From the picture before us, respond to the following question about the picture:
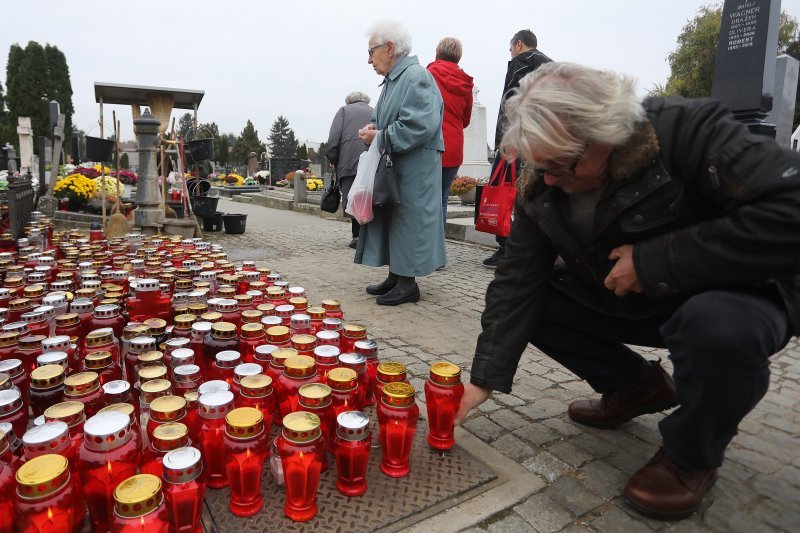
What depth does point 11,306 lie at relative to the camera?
258cm

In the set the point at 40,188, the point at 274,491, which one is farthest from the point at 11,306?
the point at 40,188

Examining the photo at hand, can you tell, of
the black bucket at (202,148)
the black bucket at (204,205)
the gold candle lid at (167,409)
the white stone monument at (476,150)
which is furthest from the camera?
the white stone monument at (476,150)

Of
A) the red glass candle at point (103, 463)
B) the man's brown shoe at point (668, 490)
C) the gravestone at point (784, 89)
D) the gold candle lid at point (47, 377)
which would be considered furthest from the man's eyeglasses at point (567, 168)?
the gravestone at point (784, 89)

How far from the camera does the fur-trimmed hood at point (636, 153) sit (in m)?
1.60

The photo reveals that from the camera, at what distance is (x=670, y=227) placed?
5.56ft

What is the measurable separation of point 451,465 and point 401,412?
327mm

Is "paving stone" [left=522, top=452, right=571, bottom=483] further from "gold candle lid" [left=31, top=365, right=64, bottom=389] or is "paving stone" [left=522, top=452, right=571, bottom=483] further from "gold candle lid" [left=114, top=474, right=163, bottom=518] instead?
"gold candle lid" [left=31, top=365, right=64, bottom=389]

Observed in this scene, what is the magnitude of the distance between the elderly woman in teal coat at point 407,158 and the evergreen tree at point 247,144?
59.5 m

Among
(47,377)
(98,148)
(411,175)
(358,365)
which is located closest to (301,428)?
(358,365)

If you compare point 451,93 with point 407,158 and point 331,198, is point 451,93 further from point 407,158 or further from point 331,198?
point 331,198

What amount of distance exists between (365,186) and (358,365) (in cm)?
213

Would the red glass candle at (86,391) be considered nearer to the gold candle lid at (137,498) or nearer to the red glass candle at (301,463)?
the gold candle lid at (137,498)

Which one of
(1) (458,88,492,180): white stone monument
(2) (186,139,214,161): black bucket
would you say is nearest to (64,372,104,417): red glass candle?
(2) (186,139,214,161): black bucket

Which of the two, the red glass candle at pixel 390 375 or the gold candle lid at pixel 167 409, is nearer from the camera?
the gold candle lid at pixel 167 409
